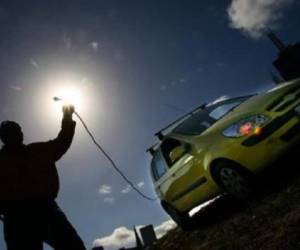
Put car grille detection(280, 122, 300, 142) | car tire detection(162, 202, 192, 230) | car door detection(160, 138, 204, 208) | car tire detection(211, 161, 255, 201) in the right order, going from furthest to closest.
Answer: car tire detection(162, 202, 192, 230) → car door detection(160, 138, 204, 208) → car tire detection(211, 161, 255, 201) → car grille detection(280, 122, 300, 142)

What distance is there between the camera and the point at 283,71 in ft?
221

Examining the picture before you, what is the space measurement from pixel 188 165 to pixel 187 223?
6.13 ft

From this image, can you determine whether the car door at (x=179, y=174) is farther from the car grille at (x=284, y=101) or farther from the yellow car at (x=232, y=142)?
the car grille at (x=284, y=101)

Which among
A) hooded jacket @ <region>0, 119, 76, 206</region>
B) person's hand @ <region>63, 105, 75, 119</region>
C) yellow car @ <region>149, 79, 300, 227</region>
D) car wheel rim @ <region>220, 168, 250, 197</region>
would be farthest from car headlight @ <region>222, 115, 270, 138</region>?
hooded jacket @ <region>0, 119, 76, 206</region>

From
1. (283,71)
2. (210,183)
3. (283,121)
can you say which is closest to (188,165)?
(210,183)

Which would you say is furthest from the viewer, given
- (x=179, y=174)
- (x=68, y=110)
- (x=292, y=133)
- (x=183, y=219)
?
(x=183, y=219)

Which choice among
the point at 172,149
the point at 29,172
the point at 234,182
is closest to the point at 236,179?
the point at 234,182

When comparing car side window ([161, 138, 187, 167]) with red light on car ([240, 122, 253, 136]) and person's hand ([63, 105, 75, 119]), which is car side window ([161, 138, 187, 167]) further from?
person's hand ([63, 105, 75, 119])

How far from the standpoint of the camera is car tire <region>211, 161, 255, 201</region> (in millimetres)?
5363

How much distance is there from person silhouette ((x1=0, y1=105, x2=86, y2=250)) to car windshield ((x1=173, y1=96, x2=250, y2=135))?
3.35 meters

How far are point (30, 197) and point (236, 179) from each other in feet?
10.2

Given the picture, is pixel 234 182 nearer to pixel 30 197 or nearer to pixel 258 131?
pixel 258 131

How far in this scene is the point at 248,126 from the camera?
208 inches

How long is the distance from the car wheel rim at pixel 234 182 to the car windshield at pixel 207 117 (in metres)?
1.06
